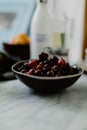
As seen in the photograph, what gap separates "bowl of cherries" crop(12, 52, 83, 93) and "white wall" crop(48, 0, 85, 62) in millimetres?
539

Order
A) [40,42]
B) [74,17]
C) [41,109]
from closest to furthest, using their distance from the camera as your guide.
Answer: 1. [41,109]
2. [40,42]
3. [74,17]

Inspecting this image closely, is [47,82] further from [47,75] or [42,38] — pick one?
[42,38]

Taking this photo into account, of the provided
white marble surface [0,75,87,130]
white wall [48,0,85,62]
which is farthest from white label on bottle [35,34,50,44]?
white marble surface [0,75,87,130]

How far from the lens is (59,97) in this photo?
838 millimetres

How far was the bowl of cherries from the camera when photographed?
0.80 meters

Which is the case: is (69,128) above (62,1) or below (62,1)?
below

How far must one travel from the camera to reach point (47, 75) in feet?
2.65

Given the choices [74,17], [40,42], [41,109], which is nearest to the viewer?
[41,109]

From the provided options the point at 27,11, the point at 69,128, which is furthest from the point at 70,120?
the point at 27,11

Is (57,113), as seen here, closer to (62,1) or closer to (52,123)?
(52,123)

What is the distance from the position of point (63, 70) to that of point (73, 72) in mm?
49

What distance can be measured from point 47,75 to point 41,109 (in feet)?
0.37

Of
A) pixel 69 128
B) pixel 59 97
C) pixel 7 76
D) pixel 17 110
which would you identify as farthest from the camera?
pixel 7 76

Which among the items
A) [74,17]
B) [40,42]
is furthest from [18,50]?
[74,17]
